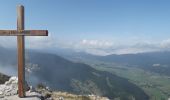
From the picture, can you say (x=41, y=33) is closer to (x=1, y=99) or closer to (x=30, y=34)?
(x=30, y=34)

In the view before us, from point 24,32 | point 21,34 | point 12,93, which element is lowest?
point 12,93

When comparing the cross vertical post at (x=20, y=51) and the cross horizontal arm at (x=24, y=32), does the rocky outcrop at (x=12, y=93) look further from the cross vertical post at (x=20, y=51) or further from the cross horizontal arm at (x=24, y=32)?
the cross horizontal arm at (x=24, y=32)

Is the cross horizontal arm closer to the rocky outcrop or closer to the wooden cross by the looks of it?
the wooden cross

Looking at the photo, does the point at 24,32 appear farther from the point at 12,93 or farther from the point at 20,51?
the point at 12,93

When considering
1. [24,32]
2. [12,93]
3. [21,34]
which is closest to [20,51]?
[21,34]

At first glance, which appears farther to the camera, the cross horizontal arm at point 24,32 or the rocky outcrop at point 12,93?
the rocky outcrop at point 12,93

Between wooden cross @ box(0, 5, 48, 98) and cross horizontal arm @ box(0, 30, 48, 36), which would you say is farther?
wooden cross @ box(0, 5, 48, 98)

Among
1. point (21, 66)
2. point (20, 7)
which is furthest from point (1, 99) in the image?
point (20, 7)

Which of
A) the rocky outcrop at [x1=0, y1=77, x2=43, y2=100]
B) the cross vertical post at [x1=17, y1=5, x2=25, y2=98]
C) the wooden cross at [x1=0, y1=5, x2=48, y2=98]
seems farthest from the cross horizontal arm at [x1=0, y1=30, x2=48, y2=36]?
the rocky outcrop at [x1=0, y1=77, x2=43, y2=100]

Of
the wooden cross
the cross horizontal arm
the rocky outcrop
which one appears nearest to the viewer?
the cross horizontal arm

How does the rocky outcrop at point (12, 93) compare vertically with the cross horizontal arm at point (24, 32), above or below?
below

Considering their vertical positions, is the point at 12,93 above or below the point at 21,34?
below

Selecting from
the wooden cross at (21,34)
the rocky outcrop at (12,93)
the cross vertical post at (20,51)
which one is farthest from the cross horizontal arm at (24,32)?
the rocky outcrop at (12,93)

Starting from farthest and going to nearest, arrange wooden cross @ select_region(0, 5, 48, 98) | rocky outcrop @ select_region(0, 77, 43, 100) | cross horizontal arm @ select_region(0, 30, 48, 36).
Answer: rocky outcrop @ select_region(0, 77, 43, 100) → wooden cross @ select_region(0, 5, 48, 98) → cross horizontal arm @ select_region(0, 30, 48, 36)
